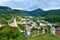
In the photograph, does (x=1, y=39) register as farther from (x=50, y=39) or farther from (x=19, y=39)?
(x=50, y=39)

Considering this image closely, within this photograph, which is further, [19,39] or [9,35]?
[9,35]

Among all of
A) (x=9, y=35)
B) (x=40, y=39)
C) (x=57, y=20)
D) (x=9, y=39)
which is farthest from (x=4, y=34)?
(x=57, y=20)

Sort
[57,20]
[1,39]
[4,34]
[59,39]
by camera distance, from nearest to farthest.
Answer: [1,39], [59,39], [4,34], [57,20]

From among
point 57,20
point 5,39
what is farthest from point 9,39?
point 57,20

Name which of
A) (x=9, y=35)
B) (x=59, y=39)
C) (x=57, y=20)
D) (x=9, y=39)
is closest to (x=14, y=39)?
(x=9, y=39)

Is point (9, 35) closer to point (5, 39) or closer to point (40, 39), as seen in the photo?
point (5, 39)

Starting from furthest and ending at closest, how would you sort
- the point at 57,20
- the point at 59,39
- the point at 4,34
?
1. the point at 57,20
2. the point at 4,34
3. the point at 59,39

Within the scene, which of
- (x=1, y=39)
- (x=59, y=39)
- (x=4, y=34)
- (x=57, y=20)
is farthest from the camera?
(x=57, y=20)

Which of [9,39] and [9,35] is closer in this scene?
[9,39]

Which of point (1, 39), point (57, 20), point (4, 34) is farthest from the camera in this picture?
point (57, 20)
